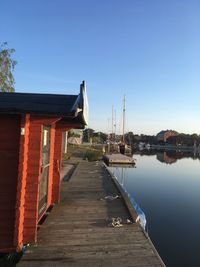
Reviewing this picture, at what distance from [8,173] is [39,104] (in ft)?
4.79

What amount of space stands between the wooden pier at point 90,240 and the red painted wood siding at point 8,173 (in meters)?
0.57

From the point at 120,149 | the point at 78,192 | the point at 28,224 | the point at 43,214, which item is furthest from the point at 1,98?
the point at 120,149

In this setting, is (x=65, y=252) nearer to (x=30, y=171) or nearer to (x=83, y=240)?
(x=83, y=240)

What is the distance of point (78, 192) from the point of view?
11.2m

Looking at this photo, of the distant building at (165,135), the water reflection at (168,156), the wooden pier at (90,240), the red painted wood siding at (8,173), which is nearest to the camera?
the wooden pier at (90,240)

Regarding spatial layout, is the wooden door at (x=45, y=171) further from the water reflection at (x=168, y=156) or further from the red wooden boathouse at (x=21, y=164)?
the water reflection at (x=168, y=156)

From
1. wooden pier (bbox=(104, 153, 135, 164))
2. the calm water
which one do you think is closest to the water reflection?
wooden pier (bbox=(104, 153, 135, 164))

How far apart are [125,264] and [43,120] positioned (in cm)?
299

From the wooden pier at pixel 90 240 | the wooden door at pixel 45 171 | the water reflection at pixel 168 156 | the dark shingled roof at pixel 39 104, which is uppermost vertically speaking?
the dark shingled roof at pixel 39 104

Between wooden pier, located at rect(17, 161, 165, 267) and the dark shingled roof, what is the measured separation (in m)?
2.51

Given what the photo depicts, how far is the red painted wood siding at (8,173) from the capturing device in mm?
5461

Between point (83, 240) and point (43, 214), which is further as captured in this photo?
point (43, 214)

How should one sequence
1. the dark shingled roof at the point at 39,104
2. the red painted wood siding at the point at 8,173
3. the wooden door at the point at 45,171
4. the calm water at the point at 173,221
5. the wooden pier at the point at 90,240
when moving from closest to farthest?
1. the wooden pier at the point at 90,240
2. the dark shingled roof at the point at 39,104
3. the red painted wood siding at the point at 8,173
4. the wooden door at the point at 45,171
5. the calm water at the point at 173,221

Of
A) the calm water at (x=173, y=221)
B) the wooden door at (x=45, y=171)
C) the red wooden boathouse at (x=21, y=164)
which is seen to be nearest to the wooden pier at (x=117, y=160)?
the calm water at (x=173, y=221)
